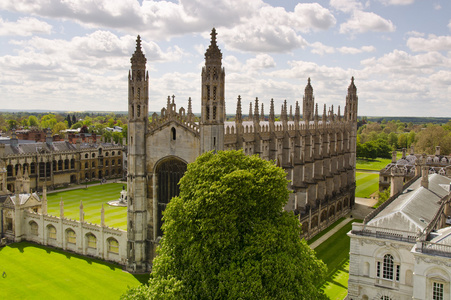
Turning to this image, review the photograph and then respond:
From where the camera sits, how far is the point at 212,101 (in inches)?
1149

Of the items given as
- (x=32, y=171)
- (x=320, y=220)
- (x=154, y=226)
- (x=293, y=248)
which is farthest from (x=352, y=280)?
(x=32, y=171)

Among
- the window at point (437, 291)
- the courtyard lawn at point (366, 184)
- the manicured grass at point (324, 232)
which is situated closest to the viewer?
the window at point (437, 291)

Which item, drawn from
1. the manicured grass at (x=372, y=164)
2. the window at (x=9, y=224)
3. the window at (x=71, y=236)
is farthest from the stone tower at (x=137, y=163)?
the manicured grass at (x=372, y=164)

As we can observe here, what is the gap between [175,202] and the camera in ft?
72.7

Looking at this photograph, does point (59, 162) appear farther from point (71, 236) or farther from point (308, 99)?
point (308, 99)

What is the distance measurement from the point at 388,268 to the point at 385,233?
231 centimetres

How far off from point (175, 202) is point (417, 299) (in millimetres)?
14826

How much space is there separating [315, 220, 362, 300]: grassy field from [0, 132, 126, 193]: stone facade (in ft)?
153

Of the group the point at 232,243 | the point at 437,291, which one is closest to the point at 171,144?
the point at 232,243

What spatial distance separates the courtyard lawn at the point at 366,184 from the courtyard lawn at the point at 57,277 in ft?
151

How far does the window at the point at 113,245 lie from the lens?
3406cm

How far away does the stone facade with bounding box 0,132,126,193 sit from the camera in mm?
65375

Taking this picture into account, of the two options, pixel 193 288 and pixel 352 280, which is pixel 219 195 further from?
pixel 352 280

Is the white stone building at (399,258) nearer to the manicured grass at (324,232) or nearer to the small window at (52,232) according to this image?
the manicured grass at (324,232)
